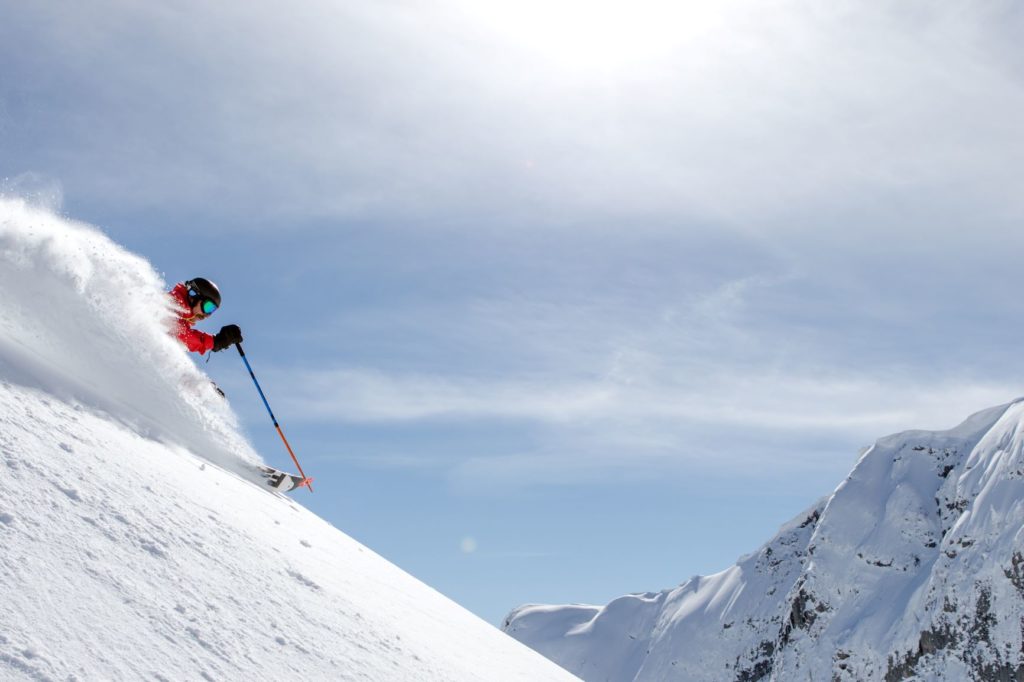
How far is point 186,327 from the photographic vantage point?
1194 centimetres

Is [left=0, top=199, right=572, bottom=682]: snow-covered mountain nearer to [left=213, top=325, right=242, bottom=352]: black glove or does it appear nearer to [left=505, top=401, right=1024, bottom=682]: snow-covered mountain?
[left=213, top=325, right=242, bottom=352]: black glove

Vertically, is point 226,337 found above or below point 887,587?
below

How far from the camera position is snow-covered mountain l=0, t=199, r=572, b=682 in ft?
14.0

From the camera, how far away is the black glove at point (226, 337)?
12.5m

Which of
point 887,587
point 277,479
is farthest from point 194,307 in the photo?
point 887,587

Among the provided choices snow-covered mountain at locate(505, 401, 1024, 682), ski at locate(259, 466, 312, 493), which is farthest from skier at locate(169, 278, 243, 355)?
snow-covered mountain at locate(505, 401, 1024, 682)

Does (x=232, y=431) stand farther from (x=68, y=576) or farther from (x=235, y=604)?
(x=68, y=576)

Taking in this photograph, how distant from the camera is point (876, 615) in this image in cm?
11231

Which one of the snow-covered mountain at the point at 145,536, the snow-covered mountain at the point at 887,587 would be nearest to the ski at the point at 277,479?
the snow-covered mountain at the point at 145,536

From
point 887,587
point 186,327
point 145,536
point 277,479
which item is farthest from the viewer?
point 887,587

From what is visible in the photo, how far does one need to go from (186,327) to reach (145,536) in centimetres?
720

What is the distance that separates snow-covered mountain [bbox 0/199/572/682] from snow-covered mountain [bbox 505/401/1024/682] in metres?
99.7

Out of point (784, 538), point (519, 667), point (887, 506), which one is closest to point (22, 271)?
point (519, 667)

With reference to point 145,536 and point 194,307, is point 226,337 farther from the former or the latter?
point 145,536
